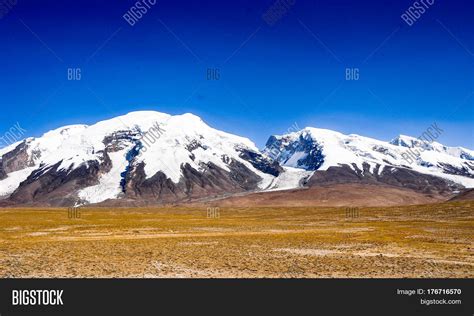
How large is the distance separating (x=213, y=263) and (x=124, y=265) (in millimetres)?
6163

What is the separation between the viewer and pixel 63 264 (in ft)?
105

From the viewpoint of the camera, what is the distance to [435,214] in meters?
129
